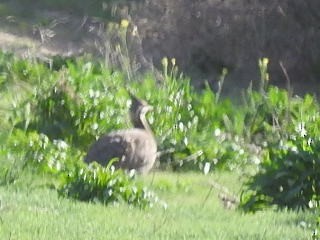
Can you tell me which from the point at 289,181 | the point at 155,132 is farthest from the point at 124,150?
the point at 289,181

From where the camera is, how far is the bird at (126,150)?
36.1 ft

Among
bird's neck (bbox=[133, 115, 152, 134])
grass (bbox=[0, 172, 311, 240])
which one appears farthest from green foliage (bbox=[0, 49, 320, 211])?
grass (bbox=[0, 172, 311, 240])

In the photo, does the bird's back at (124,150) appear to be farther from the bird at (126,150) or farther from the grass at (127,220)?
the grass at (127,220)

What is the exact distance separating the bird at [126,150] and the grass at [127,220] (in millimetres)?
1289

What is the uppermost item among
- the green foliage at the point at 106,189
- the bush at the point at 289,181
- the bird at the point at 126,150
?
the bush at the point at 289,181

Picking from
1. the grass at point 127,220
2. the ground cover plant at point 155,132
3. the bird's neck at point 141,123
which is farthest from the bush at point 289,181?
the bird's neck at point 141,123

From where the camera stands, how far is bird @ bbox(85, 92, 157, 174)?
11000 millimetres

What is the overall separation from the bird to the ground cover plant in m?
0.21

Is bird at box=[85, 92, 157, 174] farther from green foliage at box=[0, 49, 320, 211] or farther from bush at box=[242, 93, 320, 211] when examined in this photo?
bush at box=[242, 93, 320, 211]

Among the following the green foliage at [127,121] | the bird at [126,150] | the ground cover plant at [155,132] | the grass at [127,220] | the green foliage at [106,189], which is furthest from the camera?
the bird at [126,150]

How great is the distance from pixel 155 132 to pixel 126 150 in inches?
53.2

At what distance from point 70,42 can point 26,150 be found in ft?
29.1

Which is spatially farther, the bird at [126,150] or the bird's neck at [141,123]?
the bird's neck at [141,123]

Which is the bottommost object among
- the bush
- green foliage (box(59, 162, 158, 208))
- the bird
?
the bird
